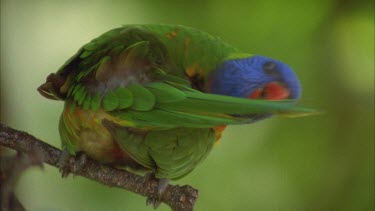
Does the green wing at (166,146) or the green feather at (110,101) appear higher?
the green feather at (110,101)

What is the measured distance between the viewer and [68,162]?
574mm

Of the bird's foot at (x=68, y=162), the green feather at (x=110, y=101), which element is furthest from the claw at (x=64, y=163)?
the green feather at (x=110, y=101)

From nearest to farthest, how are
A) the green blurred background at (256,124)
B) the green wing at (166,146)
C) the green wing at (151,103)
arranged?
1. the green wing at (151,103)
2. the green wing at (166,146)
3. the green blurred background at (256,124)

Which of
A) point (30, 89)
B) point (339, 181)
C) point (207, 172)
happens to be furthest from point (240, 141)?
point (30, 89)

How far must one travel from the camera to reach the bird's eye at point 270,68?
0.52 meters

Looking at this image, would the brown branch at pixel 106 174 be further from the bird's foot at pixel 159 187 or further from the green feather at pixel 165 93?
the green feather at pixel 165 93

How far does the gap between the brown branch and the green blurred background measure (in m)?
0.05

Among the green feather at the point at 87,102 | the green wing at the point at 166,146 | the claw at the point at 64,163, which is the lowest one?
the claw at the point at 64,163

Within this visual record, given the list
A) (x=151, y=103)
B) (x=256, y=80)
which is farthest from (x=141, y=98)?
(x=256, y=80)

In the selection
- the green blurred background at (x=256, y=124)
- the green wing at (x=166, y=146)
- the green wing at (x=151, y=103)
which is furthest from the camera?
the green blurred background at (x=256, y=124)

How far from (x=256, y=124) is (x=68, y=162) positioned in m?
0.24

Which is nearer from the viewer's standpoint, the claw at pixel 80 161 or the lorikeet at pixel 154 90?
the lorikeet at pixel 154 90

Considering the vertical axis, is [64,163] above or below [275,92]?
below

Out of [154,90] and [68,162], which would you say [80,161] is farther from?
[154,90]
